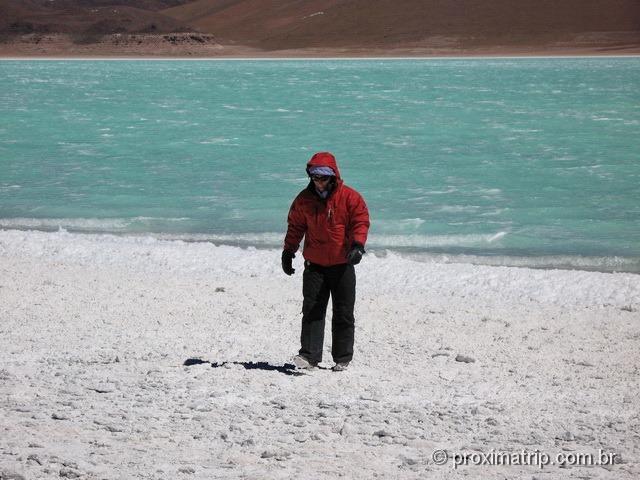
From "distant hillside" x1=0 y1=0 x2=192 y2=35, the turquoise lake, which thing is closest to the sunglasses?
the turquoise lake

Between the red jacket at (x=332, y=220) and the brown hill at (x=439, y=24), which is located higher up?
the brown hill at (x=439, y=24)

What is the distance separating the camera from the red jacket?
4.87 meters

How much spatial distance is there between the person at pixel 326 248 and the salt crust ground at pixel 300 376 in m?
0.20

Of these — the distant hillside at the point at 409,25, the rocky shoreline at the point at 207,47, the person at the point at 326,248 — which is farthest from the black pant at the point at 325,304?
the distant hillside at the point at 409,25

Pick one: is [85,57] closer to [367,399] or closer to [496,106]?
[496,106]

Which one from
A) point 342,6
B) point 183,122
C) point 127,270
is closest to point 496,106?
point 183,122

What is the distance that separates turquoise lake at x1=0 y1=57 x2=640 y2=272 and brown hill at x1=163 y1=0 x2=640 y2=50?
65690 millimetres

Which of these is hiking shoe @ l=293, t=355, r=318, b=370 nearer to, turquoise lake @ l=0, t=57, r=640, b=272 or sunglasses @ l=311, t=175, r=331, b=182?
sunglasses @ l=311, t=175, r=331, b=182

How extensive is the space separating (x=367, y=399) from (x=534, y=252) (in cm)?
571

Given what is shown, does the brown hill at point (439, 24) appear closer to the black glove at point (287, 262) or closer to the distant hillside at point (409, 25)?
the distant hillside at point (409, 25)

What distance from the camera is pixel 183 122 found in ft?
83.1

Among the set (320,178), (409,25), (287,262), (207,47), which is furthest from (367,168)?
(409,25)

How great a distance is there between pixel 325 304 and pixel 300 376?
406 mm

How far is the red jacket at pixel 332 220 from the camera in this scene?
4.87 metres
